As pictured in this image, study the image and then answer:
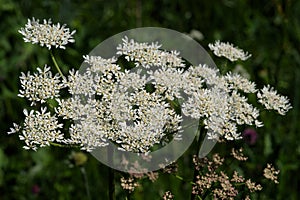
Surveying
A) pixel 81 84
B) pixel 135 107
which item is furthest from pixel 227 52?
pixel 81 84

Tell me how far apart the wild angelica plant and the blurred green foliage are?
47 cm

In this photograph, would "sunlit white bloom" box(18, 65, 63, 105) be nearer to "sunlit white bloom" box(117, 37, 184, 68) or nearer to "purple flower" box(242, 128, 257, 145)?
"sunlit white bloom" box(117, 37, 184, 68)

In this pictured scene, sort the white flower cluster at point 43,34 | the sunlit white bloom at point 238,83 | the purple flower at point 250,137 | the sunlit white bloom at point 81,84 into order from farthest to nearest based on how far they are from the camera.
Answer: the purple flower at point 250,137
the sunlit white bloom at point 238,83
the white flower cluster at point 43,34
the sunlit white bloom at point 81,84

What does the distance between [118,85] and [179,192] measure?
1169 millimetres

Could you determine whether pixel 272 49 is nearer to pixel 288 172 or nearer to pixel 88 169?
pixel 288 172

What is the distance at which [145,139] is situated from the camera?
198cm

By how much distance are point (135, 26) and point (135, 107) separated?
6.43 ft

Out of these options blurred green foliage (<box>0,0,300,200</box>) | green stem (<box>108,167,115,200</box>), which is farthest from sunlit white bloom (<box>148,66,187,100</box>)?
blurred green foliage (<box>0,0,300,200</box>)

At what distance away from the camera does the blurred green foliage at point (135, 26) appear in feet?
10.3

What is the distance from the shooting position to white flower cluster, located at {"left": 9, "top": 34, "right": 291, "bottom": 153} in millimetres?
1975

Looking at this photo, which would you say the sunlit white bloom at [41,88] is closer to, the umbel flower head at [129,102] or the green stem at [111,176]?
the umbel flower head at [129,102]

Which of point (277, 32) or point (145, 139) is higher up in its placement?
point (277, 32)

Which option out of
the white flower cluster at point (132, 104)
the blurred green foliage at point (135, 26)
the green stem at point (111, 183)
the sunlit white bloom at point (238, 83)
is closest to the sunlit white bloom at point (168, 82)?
the white flower cluster at point (132, 104)

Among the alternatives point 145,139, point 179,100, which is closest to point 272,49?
point 179,100
